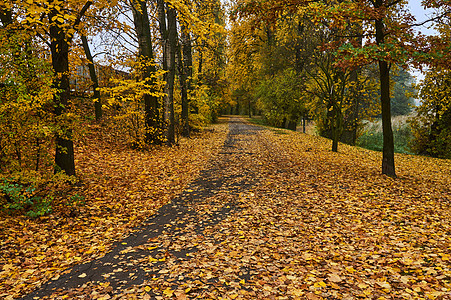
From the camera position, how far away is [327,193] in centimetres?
729

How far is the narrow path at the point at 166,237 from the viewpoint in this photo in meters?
3.77

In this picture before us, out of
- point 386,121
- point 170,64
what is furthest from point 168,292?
point 170,64

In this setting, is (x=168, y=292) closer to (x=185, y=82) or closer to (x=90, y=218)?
(x=90, y=218)

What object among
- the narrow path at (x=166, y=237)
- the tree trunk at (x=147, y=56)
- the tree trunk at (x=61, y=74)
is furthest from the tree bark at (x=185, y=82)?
the tree trunk at (x=61, y=74)

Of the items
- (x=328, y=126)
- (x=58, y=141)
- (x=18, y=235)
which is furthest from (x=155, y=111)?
(x=328, y=126)

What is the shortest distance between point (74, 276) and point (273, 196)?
4902 mm

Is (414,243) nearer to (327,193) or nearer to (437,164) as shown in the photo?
(327,193)

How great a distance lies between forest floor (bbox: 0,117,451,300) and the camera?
3.58m

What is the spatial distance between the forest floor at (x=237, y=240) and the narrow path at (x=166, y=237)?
25 millimetres

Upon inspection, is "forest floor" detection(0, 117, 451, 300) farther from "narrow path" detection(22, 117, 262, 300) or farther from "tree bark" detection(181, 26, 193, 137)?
"tree bark" detection(181, 26, 193, 137)

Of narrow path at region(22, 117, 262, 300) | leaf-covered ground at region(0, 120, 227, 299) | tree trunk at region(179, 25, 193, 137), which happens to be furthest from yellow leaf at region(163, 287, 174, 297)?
tree trunk at region(179, 25, 193, 137)

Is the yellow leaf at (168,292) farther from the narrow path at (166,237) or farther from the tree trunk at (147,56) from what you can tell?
the tree trunk at (147,56)

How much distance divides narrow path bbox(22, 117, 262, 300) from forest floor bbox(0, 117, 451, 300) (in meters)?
0.03

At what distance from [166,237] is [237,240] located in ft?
4.50
